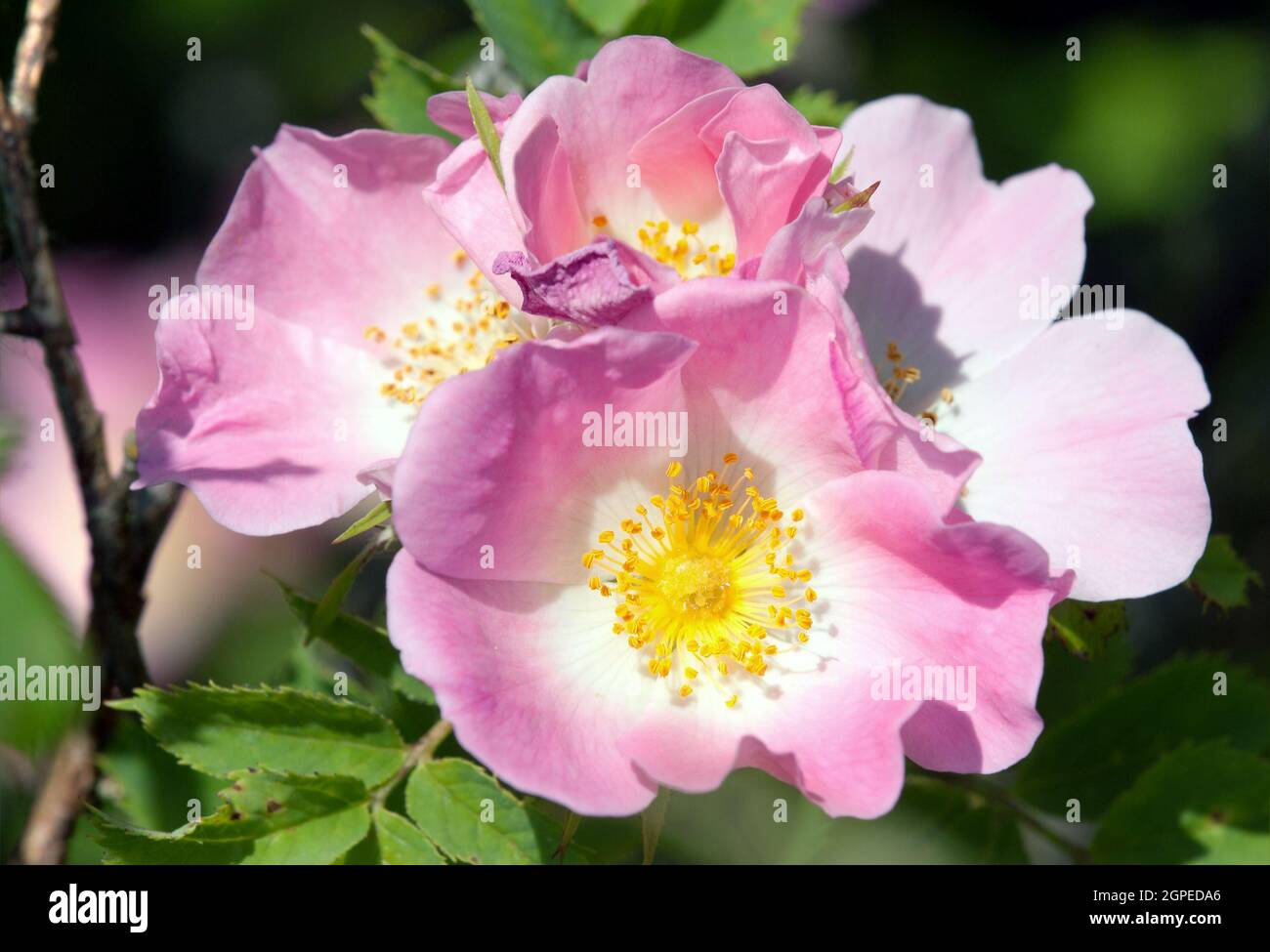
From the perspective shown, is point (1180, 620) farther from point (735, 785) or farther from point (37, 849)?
point (37, 849)

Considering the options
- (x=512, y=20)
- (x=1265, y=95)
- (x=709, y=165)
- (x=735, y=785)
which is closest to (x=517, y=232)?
(x=709, y=165)

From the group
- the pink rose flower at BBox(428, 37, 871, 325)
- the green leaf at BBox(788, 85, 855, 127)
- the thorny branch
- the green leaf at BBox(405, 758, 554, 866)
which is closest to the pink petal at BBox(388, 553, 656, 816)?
the green leaf at BBox(405, 758, 554, 866)

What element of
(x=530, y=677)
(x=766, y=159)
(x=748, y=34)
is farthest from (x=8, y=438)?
(x=748, y=34)

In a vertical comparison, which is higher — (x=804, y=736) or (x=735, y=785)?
(x=804, y=736)

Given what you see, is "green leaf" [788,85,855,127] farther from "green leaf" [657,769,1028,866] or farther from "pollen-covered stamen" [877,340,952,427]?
"green leaf" [657,769,1028,866]

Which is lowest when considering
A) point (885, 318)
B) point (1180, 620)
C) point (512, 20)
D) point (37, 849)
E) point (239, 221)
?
point (1180, 620)

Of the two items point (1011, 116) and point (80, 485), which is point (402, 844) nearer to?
point (80, 485)
